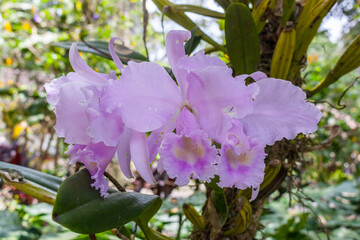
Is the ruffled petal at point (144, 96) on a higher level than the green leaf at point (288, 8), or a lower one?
lower

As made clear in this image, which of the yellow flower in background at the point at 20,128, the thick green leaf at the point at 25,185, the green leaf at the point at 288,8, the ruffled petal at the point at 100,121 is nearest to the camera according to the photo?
the ruffled petal at the point at 100,121

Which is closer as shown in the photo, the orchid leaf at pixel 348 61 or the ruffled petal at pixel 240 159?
the ruffled petal at pixel 240 159

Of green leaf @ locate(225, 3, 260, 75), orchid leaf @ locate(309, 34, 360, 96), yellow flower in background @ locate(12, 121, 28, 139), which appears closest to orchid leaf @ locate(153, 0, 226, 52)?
green leaf @ locate(225, 3, 260, 75)

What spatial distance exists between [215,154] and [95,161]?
0.43 ft

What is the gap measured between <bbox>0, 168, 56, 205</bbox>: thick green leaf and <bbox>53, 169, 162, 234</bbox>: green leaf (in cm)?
11

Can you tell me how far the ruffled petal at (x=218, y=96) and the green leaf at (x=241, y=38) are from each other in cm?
20

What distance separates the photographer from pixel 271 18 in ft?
1.97

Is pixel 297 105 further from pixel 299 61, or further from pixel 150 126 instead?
pixel 299 61

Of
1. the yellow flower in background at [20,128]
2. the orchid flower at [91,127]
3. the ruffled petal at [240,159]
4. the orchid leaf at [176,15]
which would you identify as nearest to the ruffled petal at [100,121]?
the orchid flower at [91,127]

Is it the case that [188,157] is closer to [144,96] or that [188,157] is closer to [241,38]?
Result: [144,96]

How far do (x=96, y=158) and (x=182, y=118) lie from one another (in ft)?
0.35

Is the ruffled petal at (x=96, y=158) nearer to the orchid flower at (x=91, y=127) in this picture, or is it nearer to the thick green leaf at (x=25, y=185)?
the orchid flower at (x=91, y=127)

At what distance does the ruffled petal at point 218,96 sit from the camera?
1.04 feet

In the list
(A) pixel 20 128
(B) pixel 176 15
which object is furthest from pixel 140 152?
(A) pixel 20 128
